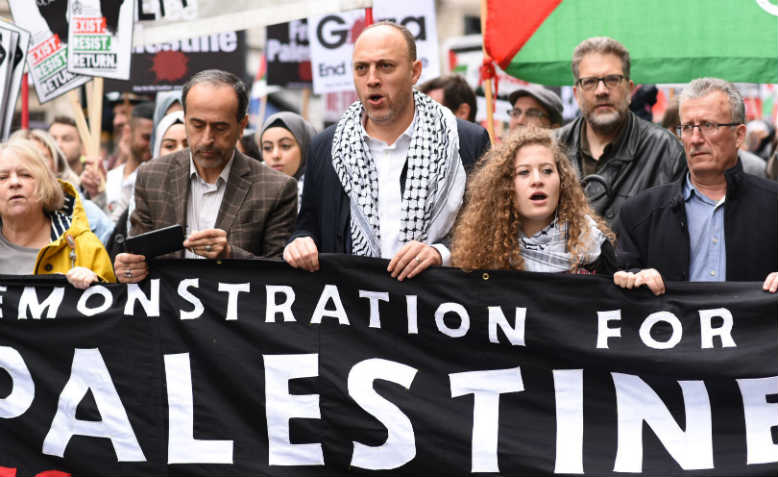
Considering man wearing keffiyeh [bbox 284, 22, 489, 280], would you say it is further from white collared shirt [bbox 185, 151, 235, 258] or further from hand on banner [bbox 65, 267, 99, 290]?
hand on banner [bbox 65, 267, 99, 290]

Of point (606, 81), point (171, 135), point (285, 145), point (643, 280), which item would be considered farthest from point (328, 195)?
point (285, 145)

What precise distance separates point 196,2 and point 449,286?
3.00m

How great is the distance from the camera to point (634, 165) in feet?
18.2

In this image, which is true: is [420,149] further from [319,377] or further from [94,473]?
[94,473]

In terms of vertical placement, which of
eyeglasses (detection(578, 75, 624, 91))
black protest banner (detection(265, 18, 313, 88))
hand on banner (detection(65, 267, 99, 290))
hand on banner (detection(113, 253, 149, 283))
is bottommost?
hand on banner (detection(65, 267, 99, 290))

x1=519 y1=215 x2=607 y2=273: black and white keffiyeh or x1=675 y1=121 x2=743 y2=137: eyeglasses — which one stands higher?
x1=675 y1=121 x2=743 y2=137: eyeglasses

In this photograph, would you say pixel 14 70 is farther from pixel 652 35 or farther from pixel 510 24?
pixel 652 35

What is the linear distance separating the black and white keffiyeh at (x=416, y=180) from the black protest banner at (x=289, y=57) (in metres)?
5.51

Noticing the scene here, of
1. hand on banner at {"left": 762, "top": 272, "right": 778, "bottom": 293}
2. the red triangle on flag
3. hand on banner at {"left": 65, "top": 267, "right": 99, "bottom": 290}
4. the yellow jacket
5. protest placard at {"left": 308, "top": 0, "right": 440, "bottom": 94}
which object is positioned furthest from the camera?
protest placard at {"left": 308, "top": 0, "right": 440, "bottom": 94}

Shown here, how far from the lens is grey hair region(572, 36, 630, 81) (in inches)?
219

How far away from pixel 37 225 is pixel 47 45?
7.17 ft

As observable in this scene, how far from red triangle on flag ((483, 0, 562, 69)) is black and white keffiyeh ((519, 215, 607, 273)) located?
1.83m

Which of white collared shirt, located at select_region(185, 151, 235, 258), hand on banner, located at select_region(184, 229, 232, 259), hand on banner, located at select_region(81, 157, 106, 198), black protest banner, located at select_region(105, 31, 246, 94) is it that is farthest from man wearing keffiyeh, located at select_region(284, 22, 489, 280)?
black protest banner, located at select_region(105, 31, 246, 94)

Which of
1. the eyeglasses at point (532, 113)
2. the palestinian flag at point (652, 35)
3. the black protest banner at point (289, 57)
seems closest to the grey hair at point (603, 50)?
the palestinian flag at point (652, 35)
